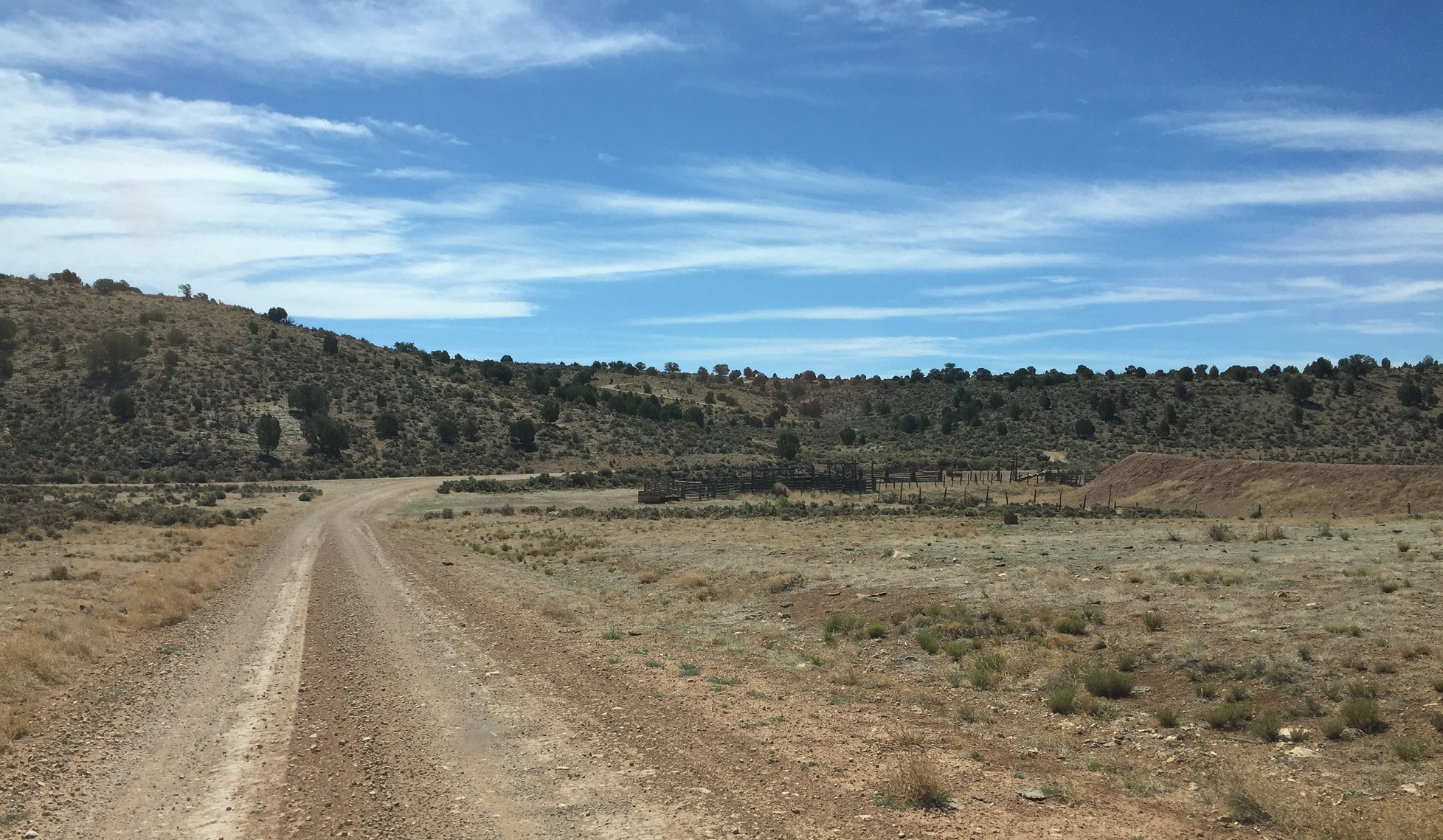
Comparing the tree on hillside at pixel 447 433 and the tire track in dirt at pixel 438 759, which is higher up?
the tree on hillside at pixel 447 433

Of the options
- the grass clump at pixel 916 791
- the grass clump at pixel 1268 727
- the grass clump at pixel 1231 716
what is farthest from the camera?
the grass clump at pixel 1231 716

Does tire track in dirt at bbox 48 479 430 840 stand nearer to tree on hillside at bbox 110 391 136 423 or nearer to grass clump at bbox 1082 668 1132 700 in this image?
grass clump at bbox 1082 668 1132 700

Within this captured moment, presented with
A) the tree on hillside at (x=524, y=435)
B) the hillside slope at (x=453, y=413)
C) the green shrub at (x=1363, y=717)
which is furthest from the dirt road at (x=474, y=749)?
the tree on hillside at (x=524, y=435)

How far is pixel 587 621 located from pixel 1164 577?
41.3ft

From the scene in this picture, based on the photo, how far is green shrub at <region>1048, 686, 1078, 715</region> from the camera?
41.1 ft

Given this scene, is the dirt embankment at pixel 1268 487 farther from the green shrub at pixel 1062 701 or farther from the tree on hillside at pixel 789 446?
the tree on hillside at pixel 789 446

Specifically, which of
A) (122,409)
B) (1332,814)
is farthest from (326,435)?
(1332,814)

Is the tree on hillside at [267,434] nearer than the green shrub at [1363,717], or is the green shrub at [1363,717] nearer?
the green shrub at [1363,717]

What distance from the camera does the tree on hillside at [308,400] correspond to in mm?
98000

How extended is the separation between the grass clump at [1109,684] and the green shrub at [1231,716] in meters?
1.55

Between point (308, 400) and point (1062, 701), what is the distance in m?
98.1

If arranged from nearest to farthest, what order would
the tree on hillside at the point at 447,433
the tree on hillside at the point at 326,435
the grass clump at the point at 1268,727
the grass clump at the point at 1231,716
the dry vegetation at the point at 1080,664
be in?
the dry vegetation at the point at 1080,664 → the grass clump at the point at 1268,727 → the grass clump at the point at 1231,716 → the tree on hillside at the point at 326,435 → the tree on hillside at the point at 447,433

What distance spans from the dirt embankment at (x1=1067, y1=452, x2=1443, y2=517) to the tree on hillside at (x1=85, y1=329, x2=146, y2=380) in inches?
3544

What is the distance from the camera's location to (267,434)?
287ft
